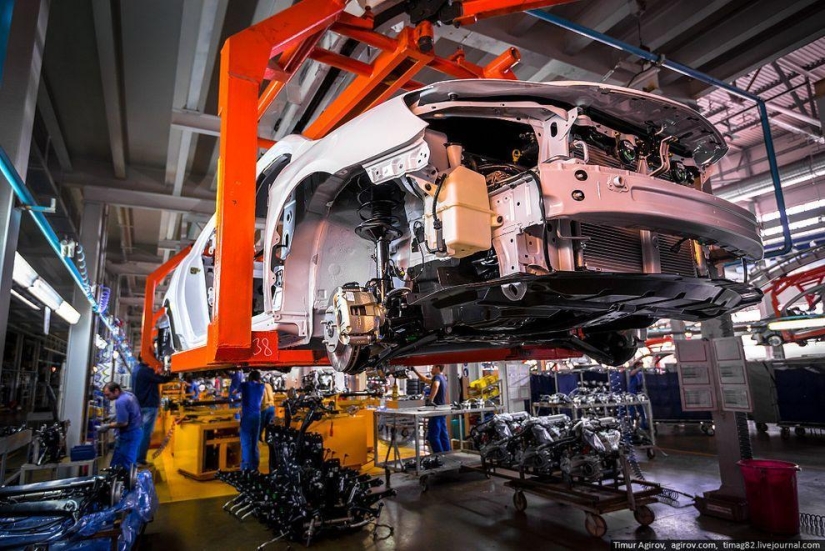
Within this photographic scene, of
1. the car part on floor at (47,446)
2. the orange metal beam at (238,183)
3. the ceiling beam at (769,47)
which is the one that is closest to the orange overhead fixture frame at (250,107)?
the orange metal beam at (238,183)

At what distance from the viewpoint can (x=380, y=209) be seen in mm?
2723

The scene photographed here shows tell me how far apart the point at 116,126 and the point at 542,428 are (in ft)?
24.6

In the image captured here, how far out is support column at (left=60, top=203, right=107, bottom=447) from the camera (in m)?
7.82

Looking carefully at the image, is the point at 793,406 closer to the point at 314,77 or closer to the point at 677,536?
the point at 677,536

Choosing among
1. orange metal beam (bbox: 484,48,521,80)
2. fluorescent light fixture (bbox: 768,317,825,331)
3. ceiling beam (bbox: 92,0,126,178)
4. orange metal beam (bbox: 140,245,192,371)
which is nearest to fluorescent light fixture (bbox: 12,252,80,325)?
orange metal beam (bbox: 140,245,192,371)

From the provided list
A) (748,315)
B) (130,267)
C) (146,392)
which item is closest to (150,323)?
(146,392)

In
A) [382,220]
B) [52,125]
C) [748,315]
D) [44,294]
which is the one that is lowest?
[382,220]

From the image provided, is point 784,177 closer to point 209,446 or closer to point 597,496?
point 597,496

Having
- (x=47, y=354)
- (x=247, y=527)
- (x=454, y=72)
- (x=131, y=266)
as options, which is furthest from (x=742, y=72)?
(x=131, y=266)

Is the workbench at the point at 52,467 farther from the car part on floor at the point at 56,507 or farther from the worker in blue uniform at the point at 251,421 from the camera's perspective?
the worker in blue uniform at the point at 251,421

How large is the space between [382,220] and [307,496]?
9.93ft

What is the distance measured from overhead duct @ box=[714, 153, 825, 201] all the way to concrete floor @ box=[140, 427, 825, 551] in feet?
21.2

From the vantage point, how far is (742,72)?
5746 millimetres

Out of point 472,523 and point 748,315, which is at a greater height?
point 748,315
